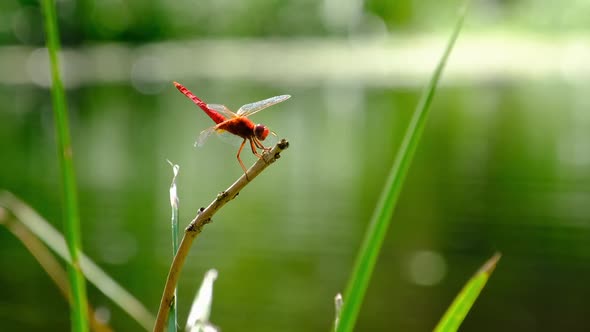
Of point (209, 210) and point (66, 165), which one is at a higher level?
point (66, 165)

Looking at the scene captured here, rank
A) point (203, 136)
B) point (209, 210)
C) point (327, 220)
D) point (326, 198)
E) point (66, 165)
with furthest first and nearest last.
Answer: point (326, 198) → point (327, 220) → point (203, 136) → point (66, 165) → point (209, 210)

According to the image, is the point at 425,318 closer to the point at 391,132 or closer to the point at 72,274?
the point at 72,274

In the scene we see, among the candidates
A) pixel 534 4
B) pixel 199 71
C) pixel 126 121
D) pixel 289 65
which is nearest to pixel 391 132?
pixel 126 121

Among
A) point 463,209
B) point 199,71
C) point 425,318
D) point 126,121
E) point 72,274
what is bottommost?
point 72,274

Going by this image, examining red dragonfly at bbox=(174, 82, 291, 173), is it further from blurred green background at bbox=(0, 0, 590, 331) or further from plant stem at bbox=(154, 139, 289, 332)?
blurred green background at bbox=(0, 0, 590, 331)

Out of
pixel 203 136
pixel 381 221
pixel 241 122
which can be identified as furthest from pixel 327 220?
pixel 381 221

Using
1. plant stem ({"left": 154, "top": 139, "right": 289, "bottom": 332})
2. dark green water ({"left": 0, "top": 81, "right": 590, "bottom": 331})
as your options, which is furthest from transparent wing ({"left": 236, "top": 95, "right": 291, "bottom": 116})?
dark green water ({"left": 0, "top": 81, "right": 590, "bottom": 331})

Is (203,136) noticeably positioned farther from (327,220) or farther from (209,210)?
(327,220)
